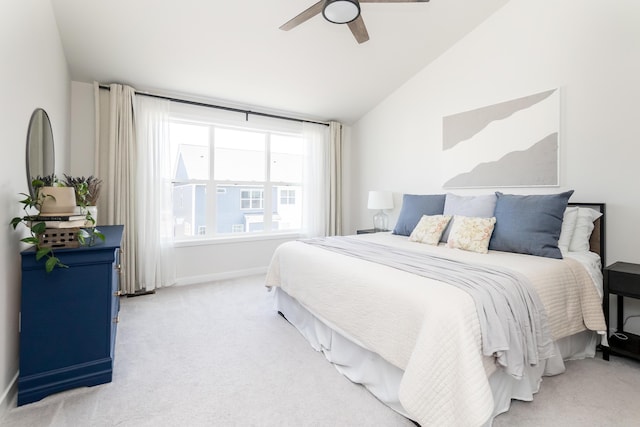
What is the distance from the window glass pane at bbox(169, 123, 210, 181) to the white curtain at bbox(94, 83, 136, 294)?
536mm

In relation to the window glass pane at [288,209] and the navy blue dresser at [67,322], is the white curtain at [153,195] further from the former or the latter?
the navy blue dresser at [67,322]

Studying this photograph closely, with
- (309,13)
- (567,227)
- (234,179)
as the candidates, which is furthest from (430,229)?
(234,179)

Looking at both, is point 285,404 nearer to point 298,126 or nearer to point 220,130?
point 220,130

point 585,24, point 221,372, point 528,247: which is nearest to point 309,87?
point 585,24

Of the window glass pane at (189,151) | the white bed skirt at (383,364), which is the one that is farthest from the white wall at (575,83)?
the window glass pane at (189,151)

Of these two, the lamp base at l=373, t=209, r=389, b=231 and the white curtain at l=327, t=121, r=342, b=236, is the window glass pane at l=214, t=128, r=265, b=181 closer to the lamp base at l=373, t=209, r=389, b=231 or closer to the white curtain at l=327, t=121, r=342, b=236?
the white curtain at l=327, t=121, r=342, b=236

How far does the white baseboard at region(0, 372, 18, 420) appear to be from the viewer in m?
1.52

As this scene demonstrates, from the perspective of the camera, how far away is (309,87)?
3945 mm

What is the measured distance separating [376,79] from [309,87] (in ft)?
3.00

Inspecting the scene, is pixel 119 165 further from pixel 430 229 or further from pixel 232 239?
pixel 430 229

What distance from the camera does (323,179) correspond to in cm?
491

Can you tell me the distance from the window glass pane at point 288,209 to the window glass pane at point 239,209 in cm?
27

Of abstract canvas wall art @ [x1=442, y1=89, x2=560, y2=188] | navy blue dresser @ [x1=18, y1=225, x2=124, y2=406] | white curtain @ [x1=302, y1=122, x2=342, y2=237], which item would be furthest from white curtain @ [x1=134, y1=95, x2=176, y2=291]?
abstract canvas wall art @ [x1=442, y1=89, x2=560, y2=188]

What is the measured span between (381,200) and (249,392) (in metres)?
3.09
